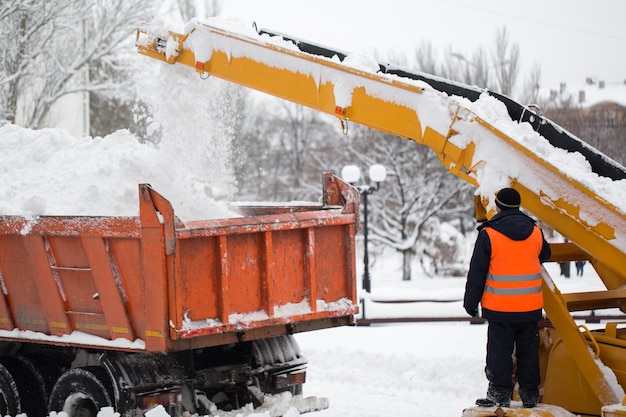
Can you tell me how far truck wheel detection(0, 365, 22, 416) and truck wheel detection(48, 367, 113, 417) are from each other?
0.51m

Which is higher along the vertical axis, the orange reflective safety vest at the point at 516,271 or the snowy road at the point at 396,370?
the orange reflective safety vest at the point at 516,271

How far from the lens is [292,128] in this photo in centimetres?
4447

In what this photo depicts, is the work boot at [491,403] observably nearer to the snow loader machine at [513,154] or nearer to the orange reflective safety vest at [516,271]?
the snow loader machine at [513,154]

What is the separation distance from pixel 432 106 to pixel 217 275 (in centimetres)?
177

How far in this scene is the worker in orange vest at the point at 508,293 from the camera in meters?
5.07

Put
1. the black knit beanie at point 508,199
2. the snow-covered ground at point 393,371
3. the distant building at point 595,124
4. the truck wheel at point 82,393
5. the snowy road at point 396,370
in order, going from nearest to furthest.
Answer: the black knit beanie at point 508,199 < the truck wheel at point 82,393 < the snow-covered ground at point 393,371 < the snowy road at point 396,370 < the distant building at point 595,124

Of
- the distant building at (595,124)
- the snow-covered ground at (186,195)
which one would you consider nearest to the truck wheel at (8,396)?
the snow-covered ground at (186,195)

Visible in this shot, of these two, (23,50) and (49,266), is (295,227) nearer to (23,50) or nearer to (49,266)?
(49,266)

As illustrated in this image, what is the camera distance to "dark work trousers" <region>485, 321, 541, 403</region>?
512 centimetres

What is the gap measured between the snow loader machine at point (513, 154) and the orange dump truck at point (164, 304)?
1012 mm

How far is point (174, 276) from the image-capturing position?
5.44 m

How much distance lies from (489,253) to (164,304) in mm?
2027

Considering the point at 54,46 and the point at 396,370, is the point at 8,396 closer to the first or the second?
the point at 396,370

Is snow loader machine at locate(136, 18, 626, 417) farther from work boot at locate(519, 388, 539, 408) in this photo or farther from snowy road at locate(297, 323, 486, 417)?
snowy road at locate(297, 323, 486, 417)
